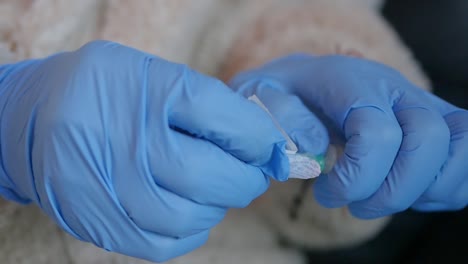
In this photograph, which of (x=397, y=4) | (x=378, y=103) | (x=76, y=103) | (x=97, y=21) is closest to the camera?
(x=76, y=103)

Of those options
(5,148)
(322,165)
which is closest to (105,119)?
(5,148)

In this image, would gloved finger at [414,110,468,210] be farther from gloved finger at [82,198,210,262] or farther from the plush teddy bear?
gloved finger at [82,198,210,262]

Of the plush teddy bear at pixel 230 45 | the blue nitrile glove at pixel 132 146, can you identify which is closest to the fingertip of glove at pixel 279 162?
the blue nitrile glove at pixel 132 146

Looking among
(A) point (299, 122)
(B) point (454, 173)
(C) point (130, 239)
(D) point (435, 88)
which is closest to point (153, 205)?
(C) point (130, 239)

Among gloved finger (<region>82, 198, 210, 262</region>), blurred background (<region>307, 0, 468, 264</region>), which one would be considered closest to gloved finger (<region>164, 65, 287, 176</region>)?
gloved finger (<region>82, 198, 210, 262</region>)

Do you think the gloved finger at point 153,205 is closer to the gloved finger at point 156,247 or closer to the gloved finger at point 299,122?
the gloved finger at point 156,247

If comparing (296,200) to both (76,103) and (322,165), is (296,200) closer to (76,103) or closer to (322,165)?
(322,165)
